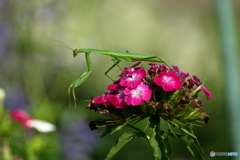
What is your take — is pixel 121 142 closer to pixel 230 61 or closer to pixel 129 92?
pixel 129 92

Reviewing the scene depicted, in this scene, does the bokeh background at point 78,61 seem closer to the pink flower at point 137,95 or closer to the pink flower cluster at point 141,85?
the pink flower cluster at point 141,85

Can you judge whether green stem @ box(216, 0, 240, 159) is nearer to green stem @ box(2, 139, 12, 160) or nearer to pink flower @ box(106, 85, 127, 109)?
pink flower @ box(106, 85, 127, 109)

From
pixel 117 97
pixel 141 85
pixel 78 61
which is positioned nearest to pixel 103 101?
pixel 117 97

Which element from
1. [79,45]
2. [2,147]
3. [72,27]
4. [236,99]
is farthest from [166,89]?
[72,27]

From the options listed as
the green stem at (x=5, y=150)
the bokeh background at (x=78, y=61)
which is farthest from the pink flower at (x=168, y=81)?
the bokeh background at (x=78, y=61)

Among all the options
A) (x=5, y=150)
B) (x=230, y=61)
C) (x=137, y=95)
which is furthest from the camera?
(x=5, y=150)

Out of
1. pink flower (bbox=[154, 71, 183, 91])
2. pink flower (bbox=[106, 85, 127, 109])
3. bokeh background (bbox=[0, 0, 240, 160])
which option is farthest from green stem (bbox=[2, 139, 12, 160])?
pink flower (bbox=[154, 71, 183, 91])

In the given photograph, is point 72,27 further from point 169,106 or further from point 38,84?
point 169,106
